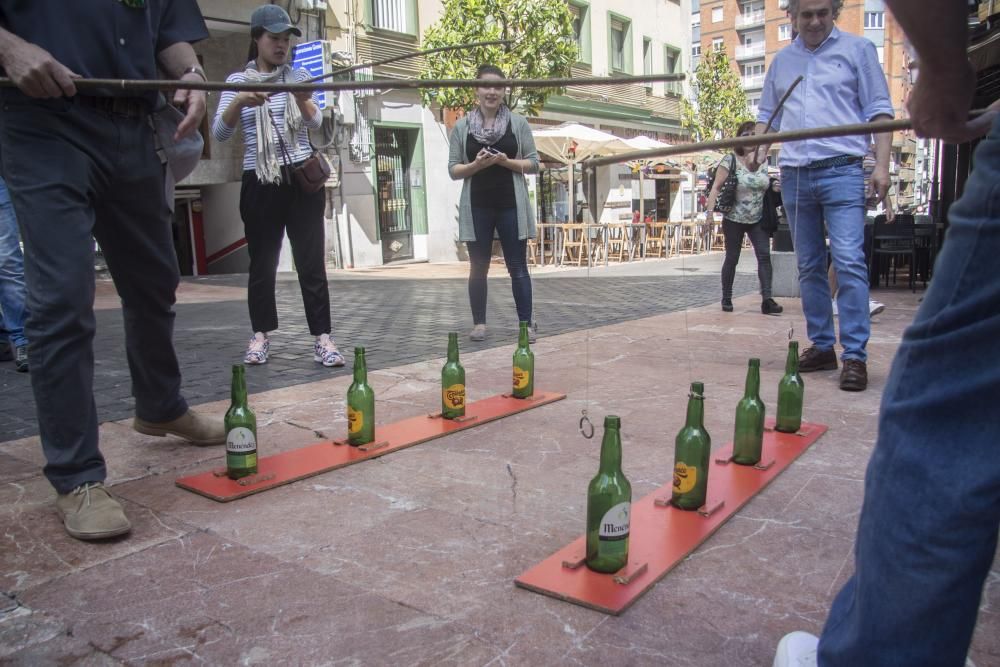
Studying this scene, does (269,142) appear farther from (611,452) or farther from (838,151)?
(611,452)

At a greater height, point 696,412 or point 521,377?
point 696,412

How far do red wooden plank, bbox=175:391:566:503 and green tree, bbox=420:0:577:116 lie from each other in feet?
32.7

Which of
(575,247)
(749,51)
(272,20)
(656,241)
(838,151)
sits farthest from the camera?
(749,51)

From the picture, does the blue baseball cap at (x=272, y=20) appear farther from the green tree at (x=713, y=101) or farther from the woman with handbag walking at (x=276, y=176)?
the green tree at (x=713, y=101)

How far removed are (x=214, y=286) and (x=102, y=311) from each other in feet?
10.8

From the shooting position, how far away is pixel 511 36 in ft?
43.1

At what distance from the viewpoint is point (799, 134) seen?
52.9 inches

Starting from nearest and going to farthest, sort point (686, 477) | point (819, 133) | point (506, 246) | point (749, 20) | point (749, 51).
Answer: point (819, 133) → point (686, 477) → point (506, 246) → point (749, 20) → point (749, 51)

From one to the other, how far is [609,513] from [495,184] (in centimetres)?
411

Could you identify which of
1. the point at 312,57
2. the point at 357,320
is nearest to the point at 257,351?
the point at 357,320

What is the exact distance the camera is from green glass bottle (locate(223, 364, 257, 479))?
9.31 feet

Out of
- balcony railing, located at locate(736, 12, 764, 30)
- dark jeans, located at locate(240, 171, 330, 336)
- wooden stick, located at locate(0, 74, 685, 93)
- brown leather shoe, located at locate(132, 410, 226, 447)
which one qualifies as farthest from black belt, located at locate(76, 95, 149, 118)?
balcony railing, located at locate(736, 12, 764, 30)

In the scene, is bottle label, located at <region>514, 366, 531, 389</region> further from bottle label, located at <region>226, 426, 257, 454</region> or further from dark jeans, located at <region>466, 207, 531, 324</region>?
dark jeans, located at <region>466, 207, 531, 324</region>

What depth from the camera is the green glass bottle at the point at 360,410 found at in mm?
3234
